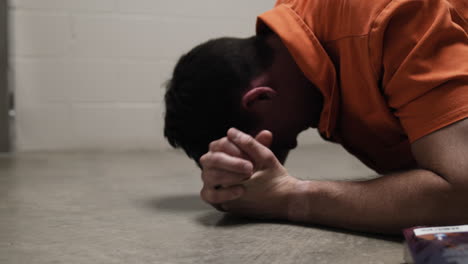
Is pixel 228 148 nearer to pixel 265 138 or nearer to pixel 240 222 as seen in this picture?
pixel 265 138

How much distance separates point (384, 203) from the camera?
3.16 ft

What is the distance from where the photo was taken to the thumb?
41.9 inches

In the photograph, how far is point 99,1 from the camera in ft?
8.38

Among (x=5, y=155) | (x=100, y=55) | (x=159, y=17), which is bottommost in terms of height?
(x=5, y=155)

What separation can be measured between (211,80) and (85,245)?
390mm

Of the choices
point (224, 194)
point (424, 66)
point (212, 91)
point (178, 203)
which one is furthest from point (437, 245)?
point (178, 203)

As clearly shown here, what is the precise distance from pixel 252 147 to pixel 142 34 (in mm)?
1719

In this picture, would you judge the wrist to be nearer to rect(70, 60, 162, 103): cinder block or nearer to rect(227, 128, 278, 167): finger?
rect(227, 128, 278, 167): finger

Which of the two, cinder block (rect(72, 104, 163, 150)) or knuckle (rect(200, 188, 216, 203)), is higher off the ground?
knuckle (rect(200, 188, 216, 203))

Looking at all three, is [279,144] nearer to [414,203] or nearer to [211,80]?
[211,80]

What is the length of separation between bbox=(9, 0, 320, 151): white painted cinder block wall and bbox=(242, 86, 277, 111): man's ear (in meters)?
1.59

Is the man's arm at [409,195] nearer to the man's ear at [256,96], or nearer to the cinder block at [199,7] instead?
the man's ear at [256,96]

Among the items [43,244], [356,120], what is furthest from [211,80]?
[43,244]

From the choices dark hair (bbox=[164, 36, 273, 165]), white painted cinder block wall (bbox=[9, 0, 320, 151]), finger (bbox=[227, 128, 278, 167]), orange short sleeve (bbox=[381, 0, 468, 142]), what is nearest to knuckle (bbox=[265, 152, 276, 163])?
finger (bbox=[227, 128, 278, 167])
